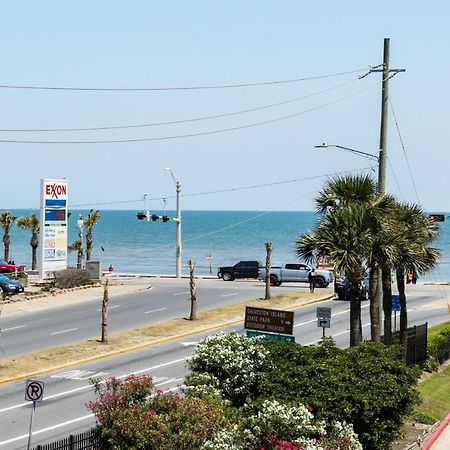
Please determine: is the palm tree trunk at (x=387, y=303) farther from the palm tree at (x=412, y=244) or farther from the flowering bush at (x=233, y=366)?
the flowering bush at (x=233, y=366)

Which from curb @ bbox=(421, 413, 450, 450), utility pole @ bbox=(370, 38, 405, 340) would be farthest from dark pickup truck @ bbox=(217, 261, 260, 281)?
curb @ bbox=(421, 413, 450, 450)

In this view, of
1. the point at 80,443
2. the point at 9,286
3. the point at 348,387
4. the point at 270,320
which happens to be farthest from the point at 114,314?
the point at 80,443

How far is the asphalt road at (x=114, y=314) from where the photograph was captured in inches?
1645

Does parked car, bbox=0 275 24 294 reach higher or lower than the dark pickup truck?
lower

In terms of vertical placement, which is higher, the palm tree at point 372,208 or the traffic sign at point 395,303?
the palm tree at point 372,208

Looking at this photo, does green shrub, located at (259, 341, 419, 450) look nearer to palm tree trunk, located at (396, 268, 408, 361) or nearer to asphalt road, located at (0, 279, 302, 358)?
palm tree trunk, located at (396, 268, 408, 361)

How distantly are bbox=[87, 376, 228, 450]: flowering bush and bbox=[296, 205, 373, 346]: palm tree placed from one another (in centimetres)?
1057

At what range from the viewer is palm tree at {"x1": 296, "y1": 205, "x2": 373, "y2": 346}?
29375 mm

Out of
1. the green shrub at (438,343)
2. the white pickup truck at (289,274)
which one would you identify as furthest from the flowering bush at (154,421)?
the white pickup truck at (289,274)

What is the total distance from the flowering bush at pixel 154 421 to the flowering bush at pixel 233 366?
8.36 ft

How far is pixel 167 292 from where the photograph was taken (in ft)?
202

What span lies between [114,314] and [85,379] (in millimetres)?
17728

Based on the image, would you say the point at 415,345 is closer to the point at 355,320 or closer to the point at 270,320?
the point at 355,320

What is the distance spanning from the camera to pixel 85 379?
3269cm
